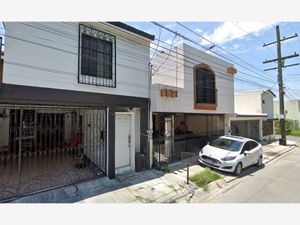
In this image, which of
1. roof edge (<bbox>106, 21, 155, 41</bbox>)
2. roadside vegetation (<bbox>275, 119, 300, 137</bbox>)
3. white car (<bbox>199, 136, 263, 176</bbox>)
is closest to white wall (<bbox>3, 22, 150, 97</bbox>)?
roof edge (<bbox>106, 21, 155, 41</bbox>)

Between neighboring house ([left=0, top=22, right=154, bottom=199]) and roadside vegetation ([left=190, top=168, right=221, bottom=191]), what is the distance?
A: 2137mm

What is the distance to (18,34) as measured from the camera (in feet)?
17.3

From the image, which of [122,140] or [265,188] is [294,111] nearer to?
[265,188]

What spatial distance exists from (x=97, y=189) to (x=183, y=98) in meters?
6.31

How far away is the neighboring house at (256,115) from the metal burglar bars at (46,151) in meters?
14.6

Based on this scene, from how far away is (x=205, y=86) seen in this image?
1212cm

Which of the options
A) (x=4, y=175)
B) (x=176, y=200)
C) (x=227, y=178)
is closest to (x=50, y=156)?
(x=4, y=175)

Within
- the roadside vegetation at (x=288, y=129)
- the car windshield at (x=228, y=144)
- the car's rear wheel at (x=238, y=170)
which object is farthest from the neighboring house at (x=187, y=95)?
the roadside vegetation at (x=288, y=129)

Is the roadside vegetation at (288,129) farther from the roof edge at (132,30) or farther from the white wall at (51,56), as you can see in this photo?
the white wall at (51,56)

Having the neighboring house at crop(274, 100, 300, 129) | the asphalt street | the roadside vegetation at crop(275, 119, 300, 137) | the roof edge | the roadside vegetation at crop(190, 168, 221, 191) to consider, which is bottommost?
the asphalt street

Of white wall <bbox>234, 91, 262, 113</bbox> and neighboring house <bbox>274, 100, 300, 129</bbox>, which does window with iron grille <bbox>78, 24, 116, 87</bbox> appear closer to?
white wall <bbox>234, 91, 262, 113</bbox>

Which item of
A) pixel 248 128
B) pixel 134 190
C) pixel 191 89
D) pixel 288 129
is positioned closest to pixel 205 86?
pixel 191 89

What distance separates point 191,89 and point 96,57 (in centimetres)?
583

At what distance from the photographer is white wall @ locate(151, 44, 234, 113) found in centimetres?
890
